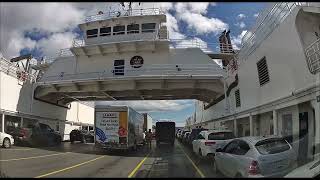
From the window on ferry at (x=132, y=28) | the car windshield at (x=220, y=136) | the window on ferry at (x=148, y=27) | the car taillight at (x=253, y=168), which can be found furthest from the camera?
the window on ferry at (x=132, y=28)

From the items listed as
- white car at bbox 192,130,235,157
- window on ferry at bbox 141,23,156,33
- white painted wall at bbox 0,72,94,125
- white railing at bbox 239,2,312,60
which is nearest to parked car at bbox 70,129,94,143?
white painted wall at bbox 0,72,94,125

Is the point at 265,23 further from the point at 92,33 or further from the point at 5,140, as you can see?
the point at 92,33

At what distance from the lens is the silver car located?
10656 mm

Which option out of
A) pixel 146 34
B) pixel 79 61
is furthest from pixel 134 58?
pixel 79 61

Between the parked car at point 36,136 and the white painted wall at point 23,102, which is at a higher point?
the white painted wall at point 23,102

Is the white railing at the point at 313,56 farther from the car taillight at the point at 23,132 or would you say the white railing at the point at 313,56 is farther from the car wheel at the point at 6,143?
the car taillight at the point at 23,132

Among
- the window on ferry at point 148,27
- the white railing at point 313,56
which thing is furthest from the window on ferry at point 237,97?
the white railing at point 313,56

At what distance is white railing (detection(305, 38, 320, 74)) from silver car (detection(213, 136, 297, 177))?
4.27m

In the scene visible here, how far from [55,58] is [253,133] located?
26.3 m

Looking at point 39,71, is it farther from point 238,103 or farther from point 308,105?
point 308,105

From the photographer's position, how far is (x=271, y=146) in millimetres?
11805

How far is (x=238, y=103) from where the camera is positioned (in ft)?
103

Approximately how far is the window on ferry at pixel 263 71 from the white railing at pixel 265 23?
1230 mm

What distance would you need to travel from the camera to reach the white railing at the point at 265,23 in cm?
1893
